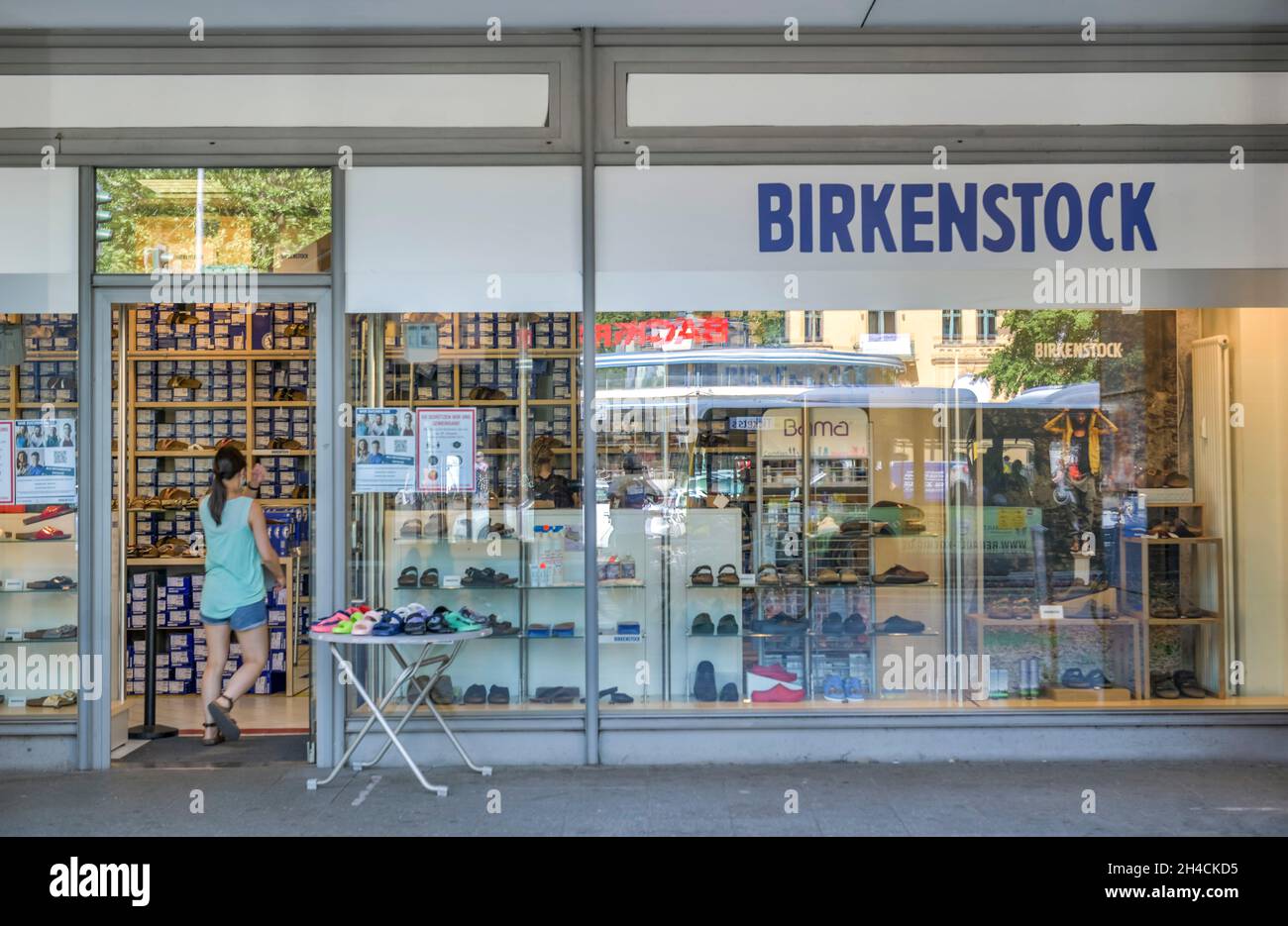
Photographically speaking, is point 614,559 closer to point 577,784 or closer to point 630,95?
point 577,784

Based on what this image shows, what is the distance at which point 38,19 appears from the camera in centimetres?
604

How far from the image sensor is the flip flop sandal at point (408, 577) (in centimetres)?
654

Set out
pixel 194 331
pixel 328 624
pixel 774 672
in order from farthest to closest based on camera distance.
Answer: pixel 194 331, pixel 774 672, pixel 328 624

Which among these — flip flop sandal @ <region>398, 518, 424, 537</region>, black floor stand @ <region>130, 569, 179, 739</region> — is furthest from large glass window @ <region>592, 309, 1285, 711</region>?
black floor stand @ <region>130, 569, 179, 739</region>

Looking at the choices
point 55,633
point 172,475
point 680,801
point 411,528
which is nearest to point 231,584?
point 55,633

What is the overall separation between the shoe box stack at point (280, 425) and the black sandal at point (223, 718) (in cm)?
314

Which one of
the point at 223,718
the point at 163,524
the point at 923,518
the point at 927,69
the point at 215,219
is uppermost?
the point at 927,69

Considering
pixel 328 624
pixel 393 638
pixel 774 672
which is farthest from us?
pixel 774 672

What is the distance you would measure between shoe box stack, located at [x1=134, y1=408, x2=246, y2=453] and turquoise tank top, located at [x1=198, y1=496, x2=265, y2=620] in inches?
Answer: 109

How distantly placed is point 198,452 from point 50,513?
3.03 metres

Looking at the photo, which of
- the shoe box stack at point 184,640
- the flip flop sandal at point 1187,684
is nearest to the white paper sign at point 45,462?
the shoe box stack at point 184,640

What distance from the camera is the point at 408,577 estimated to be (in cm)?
655

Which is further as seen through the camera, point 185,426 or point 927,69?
point 185,426

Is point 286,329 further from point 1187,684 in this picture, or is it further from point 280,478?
point 1187,684
